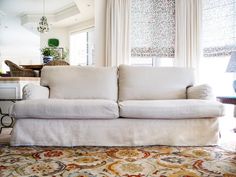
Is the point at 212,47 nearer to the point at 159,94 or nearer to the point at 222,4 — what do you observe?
the point at 222,4

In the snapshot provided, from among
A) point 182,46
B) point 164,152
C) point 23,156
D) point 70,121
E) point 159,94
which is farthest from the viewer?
point 182,46

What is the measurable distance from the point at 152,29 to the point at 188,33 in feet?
2.05

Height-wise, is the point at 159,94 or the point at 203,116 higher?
the point at 159,94

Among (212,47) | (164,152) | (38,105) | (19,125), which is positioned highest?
(212,47)

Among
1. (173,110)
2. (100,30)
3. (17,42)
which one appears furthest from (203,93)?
(17,42)

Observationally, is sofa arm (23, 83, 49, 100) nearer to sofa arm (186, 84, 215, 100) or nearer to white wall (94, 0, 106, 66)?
sofa arm (186, 84, 215, 100)

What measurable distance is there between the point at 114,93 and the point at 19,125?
115 cm

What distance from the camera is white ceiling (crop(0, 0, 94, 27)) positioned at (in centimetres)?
690

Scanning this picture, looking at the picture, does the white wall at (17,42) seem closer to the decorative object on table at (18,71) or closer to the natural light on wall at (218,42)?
the decorative object on table at (18,71)

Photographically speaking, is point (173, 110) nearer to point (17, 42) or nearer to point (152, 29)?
point (152, 29)

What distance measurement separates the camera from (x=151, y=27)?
4.68 meters

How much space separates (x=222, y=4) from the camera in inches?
165

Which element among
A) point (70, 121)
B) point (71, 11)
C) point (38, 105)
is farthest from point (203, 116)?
point (71, 11)

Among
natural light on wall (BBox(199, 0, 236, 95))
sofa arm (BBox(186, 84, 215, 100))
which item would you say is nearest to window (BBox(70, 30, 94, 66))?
natural light on wall (BBox(199, 0, 236, 95))
